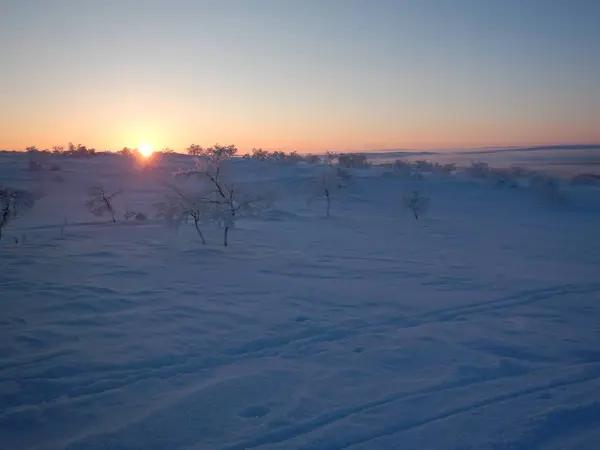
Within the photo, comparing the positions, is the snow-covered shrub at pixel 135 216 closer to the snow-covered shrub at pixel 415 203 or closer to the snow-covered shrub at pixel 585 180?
the snow-covered shrub at pixel 415 203

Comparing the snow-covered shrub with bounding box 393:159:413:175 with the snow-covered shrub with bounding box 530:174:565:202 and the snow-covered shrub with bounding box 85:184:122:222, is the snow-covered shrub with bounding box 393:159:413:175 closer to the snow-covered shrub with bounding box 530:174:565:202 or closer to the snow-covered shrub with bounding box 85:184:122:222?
the snow-covered shrub with bounding box 530:174:565:202

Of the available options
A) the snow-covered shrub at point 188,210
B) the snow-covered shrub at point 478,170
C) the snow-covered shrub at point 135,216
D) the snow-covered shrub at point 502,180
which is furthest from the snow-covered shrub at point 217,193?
the snow-covered shrub at point 478,170

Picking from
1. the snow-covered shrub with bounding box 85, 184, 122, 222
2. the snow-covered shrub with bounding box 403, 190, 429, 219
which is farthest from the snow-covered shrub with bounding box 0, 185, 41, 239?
the snow-covered shrub with bounding box 403, 190, 429, 219

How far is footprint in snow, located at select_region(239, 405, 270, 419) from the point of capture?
6.67 meters

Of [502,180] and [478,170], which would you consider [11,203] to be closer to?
[502,180]

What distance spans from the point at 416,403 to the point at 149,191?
131 feet

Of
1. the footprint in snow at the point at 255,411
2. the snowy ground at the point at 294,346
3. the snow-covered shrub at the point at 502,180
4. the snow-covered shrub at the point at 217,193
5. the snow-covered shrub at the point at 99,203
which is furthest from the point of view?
the snow-covered shrub at the point at 502,180

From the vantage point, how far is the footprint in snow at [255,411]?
667 cm

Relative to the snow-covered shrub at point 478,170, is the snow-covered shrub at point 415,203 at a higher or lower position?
lower

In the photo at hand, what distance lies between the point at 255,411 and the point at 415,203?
28036 mm

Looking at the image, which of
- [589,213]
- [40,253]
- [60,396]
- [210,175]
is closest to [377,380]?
[60,396]

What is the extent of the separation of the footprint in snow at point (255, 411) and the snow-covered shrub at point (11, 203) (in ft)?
58.5

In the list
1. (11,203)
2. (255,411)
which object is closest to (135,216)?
(11,203)

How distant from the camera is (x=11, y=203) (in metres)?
21.2
